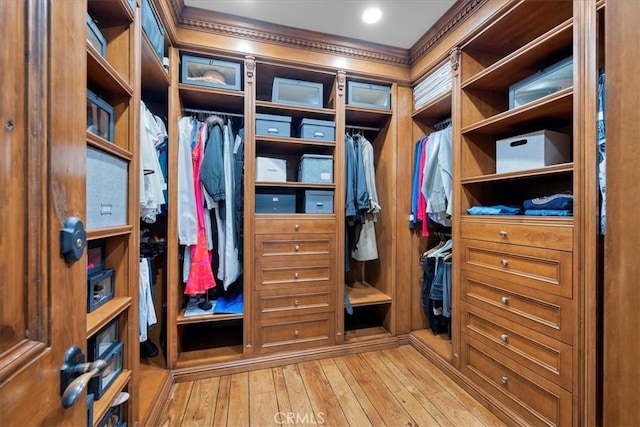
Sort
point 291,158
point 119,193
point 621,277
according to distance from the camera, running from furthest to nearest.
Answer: point 291,158 < point 119,193 < point 621,277

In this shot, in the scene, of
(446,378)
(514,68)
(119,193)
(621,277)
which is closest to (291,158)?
(119,193)

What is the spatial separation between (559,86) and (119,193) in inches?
83.0

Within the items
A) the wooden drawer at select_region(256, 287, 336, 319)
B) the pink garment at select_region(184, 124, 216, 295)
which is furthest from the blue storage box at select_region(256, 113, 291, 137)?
the wooden drawer at select_region(256, 287, 336, 319)

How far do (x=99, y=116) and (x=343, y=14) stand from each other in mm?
1536

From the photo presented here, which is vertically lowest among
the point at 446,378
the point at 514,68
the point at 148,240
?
the point at 446,378

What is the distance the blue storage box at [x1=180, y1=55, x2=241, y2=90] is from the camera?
1.83m

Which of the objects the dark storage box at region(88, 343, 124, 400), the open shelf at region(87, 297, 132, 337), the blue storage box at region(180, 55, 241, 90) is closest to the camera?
the open shelf at region(87, 297, 132, 337)

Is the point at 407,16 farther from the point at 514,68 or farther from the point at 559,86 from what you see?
the point at 559,86

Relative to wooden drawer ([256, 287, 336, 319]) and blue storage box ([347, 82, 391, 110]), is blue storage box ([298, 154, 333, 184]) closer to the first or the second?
blue storage box ([347, 82, 391, 110])

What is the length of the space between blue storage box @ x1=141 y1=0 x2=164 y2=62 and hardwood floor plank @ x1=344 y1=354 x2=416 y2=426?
2.31 metres

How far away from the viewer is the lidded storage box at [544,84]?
135cm

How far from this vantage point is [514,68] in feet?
5.24

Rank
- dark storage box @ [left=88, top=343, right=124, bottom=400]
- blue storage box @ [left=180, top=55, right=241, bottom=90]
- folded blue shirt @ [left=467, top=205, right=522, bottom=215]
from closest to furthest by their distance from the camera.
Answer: dark storage box @ [left=88, top=343, right=124, bottom=400] → folded blue shirt @ [left=467, top=205, right=522, bottom=215] → blue storage box @ [left=180, top=55, right=241, bottom=90]

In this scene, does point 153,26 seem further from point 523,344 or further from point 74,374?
point 523,344
